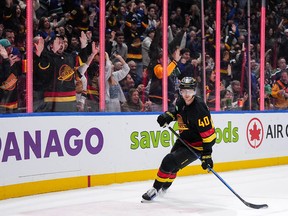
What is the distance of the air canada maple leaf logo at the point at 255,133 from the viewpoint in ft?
27.8

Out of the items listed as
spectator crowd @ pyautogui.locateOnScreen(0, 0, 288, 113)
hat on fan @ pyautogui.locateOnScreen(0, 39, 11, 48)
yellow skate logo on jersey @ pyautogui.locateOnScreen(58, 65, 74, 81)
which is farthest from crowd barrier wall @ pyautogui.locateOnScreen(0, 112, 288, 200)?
hat on fan @ pyautogui.locateOnScreen(0, 39, 11, 48)

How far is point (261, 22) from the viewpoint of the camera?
9.28 meters

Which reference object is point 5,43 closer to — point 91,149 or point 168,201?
point 91,149

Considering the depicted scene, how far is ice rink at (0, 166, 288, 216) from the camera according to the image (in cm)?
507

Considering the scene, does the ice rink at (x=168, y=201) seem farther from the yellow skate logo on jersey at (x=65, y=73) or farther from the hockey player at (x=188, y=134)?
the yellow skate logo on jersey at (x=65, y=73)

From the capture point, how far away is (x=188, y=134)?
574 centimetres

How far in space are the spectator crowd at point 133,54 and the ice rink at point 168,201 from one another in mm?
1066

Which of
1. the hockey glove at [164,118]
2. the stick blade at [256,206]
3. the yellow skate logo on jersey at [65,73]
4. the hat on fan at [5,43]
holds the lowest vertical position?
the stick blade at [256,206]

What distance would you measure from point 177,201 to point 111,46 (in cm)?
241

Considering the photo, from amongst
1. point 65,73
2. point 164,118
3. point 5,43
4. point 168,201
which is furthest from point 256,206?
point 5,43

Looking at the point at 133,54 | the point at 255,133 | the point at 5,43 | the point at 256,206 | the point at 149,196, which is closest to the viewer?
the point at 256,206

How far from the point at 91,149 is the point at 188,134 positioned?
4.05 feet

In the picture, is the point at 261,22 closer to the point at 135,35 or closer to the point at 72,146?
the point at 135,35

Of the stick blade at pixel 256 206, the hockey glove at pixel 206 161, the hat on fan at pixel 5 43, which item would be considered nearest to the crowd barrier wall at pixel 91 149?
the hat on fan at pixel 5 43
